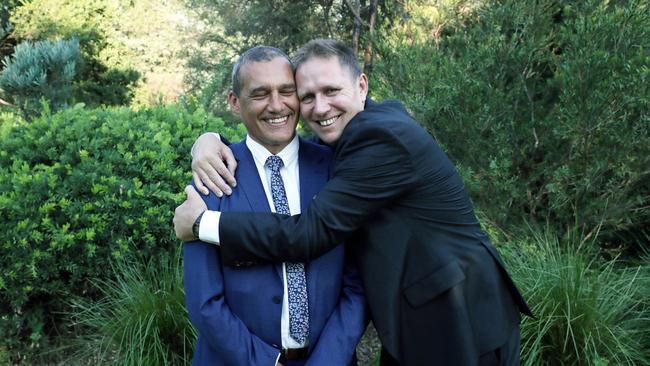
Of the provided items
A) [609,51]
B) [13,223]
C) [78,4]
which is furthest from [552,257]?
[78,4]

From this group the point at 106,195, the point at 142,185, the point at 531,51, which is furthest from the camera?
the point at 531,51

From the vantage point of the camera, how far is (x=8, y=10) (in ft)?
34.2

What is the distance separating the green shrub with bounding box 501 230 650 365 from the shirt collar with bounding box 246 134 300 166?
2.01m

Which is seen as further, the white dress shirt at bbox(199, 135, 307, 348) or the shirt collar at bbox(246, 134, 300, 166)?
the shirt collar at bbox(246, 134, 300, 166)

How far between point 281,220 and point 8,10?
10.6 m

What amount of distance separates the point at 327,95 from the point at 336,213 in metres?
0.55

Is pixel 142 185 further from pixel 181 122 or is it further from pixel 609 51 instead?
Result: pixel 609 51

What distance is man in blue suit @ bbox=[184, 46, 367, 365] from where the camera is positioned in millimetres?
2191

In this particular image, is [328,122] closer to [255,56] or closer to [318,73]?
[318,73]

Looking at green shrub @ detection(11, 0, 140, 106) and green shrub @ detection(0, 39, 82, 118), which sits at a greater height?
green shrub @ detection(11, 0, 140, 106)

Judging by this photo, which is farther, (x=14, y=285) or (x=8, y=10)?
(x=8, y=10)

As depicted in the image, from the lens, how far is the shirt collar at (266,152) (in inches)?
95.7

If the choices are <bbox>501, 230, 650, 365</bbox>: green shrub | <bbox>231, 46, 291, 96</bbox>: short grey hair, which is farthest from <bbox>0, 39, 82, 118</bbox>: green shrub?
<bbox>501, 230, 650, 365</bbox>: green shrub

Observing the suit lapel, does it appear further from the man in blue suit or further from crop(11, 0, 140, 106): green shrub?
crop(11, 0, 140, 106): green shrub
